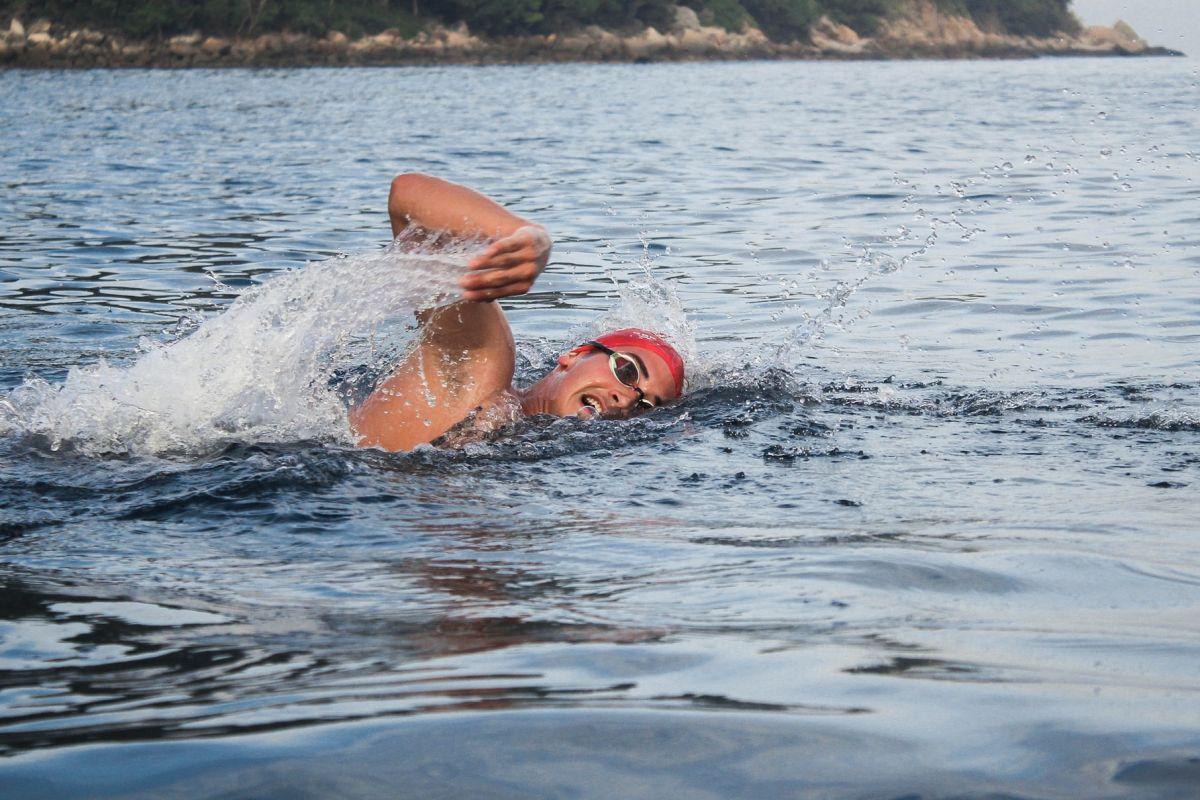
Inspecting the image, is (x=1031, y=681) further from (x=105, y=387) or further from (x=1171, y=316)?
(x=1171, y=316)

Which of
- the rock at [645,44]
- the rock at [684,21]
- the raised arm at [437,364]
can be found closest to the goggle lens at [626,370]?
the raised arm at [437,364]

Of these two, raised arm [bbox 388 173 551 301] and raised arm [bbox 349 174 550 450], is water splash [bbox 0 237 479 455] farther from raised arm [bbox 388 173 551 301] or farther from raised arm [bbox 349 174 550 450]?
raised arm [bbox 388 173 551 301]

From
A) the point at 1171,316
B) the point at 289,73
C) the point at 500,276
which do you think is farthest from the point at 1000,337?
the point at 289,73

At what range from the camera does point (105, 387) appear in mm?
5688

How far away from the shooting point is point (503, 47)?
2940 inches

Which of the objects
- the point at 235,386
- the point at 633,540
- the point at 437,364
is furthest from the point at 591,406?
the point at 633,540

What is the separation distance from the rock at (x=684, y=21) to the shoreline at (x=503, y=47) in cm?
16

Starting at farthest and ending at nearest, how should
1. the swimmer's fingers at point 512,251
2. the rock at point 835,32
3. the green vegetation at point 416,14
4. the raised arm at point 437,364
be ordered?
the rock at point 835,32 < the green vegetation at point 416,14 < the raised arm at point 437,364 < the swimmer's fingers at point 512,251

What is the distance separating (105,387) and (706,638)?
3.49 meters

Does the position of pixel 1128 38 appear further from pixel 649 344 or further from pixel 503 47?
pixel 649 344

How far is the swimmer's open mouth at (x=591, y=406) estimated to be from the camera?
18.9 ft

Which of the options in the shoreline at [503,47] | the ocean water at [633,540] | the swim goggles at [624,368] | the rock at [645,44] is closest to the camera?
the ocean water at [633,540]

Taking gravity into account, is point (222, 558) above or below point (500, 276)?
below

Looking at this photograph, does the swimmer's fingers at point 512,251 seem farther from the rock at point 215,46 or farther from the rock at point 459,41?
the rock at point 459,41
